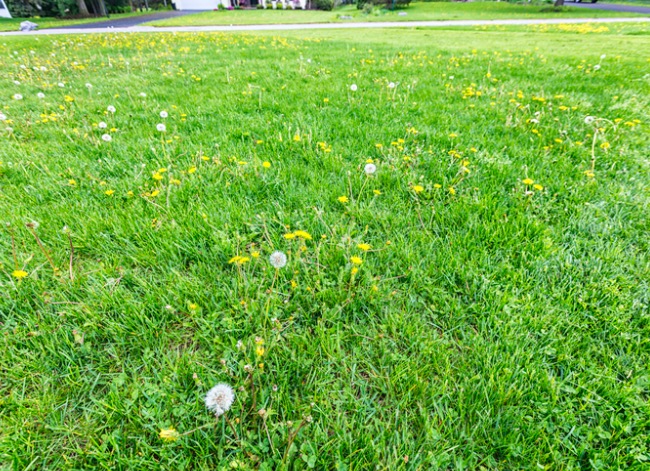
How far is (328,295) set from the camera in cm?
173

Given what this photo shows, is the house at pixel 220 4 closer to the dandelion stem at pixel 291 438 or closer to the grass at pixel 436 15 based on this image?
the grass at pixel 436 15

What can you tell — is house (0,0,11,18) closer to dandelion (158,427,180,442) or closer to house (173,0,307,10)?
house (173,0,307,10)

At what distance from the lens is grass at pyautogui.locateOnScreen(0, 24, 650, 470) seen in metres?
1.19

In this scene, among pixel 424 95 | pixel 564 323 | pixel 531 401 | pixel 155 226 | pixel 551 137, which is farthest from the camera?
pixel 424 95

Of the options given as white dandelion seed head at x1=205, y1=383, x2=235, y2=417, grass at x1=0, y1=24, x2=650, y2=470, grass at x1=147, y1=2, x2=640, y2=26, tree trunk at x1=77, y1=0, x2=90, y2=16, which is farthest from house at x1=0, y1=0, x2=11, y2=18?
white dandelion seed head at x1=205, y1=383, x2=235, y2=417

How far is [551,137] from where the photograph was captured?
10.7 feet

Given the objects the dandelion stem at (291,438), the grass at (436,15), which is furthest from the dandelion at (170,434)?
the grass at (436,15)

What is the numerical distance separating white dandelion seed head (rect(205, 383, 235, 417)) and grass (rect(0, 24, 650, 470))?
56mm

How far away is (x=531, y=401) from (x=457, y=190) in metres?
1.67

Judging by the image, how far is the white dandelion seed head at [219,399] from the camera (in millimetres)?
1183

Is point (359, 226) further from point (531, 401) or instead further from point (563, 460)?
point (563, 460)

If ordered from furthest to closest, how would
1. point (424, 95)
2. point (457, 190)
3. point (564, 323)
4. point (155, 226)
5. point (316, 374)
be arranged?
1. point (424, 95)
2. point (457, 190)
3. point (155, 226)
4. point (564, 323)
5. point (316, 374)

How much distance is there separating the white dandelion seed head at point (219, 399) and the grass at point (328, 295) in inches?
2.2

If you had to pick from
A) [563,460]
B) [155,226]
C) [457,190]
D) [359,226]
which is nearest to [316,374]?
[563,460]
